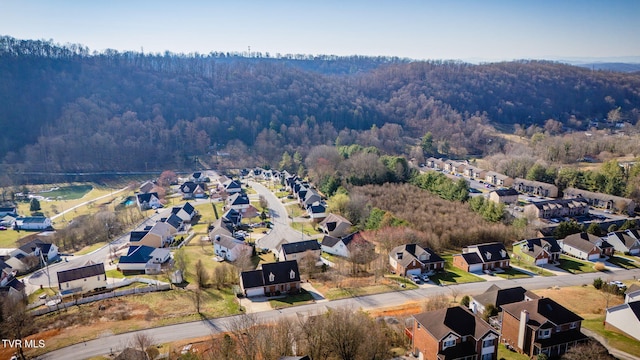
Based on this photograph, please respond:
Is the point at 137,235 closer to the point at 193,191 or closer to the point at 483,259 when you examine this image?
the point at 193,191

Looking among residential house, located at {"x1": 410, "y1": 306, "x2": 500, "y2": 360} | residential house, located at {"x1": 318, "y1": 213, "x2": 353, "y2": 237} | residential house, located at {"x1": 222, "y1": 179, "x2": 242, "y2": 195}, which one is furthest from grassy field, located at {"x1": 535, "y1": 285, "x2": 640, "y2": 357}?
residential house, located at {"x1": 222, "y1": 179, "x2": 242, "y2": 195}

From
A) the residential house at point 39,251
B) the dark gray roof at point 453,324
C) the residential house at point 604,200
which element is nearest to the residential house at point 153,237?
the residential house at point 39,251

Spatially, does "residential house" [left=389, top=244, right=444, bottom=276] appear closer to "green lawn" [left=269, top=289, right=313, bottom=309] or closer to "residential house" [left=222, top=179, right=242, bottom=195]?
"green lawn" [left=269, top=289, right=313, bottom=309]

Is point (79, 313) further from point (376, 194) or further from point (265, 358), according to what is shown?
point (376, 194)

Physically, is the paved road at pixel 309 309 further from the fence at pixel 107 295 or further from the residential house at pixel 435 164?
the residential house at pixel 435 164

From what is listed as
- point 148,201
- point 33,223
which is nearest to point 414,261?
point 148,201

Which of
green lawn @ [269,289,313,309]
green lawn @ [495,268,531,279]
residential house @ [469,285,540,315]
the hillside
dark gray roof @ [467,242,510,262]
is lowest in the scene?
green lawn @ [495,268,531,279]

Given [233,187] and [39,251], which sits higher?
[233,187]
